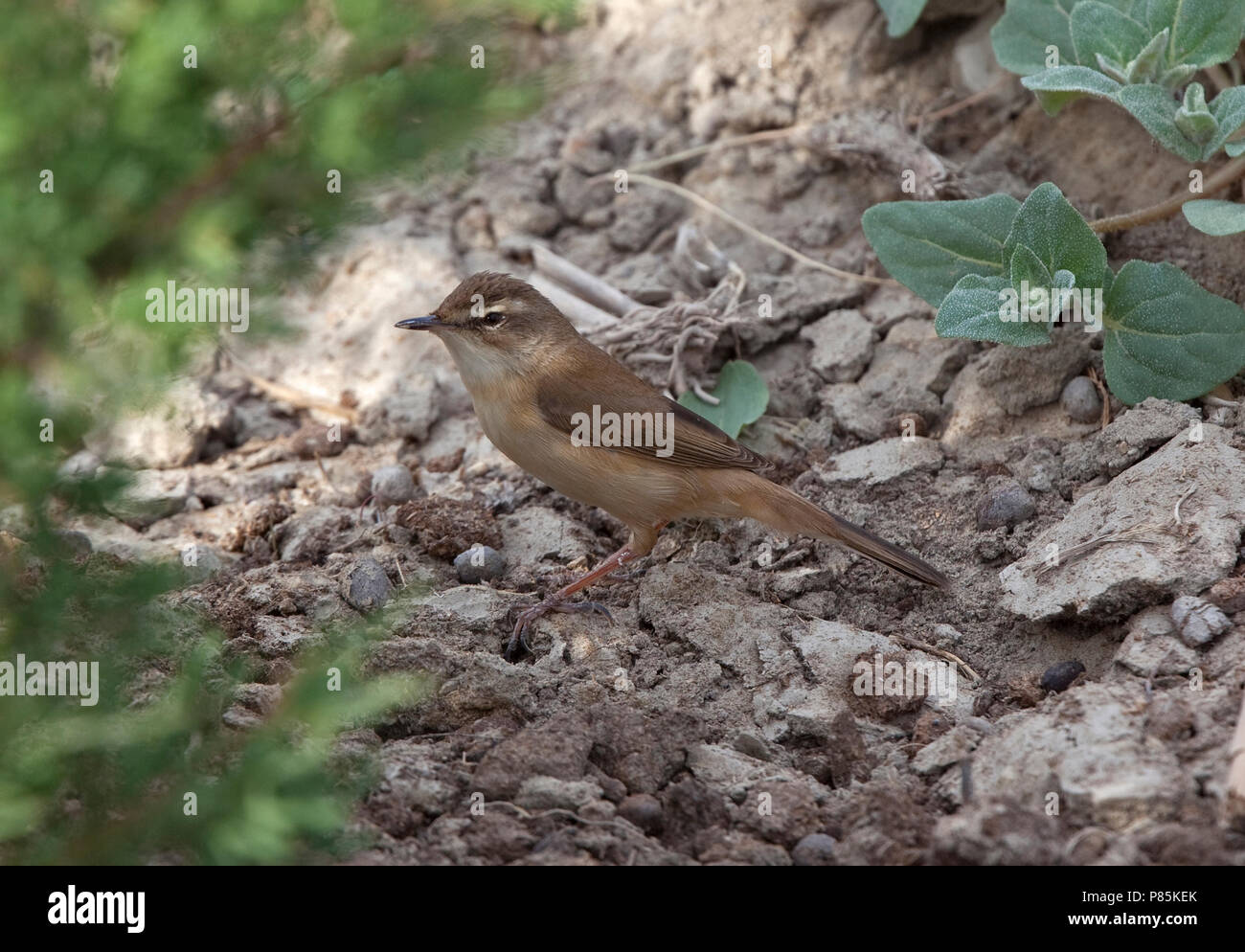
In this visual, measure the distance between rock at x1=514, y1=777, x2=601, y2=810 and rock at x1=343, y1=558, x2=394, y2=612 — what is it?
1.52 metres

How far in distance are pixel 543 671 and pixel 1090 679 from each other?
1975 millimetres

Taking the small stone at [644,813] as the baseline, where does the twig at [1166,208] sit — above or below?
above

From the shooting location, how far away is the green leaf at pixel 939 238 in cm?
556

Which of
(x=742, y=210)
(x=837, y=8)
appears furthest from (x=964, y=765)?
(x=837, y=8)

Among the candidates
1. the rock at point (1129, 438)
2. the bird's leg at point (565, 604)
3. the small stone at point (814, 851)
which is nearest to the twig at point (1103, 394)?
the rock at point (1129, 438)

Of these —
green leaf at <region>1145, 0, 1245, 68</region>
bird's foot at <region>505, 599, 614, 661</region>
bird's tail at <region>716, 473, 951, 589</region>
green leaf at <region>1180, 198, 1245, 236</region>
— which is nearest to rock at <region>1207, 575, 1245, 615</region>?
bird's tail at <region>716, 473, 951, 589</region>

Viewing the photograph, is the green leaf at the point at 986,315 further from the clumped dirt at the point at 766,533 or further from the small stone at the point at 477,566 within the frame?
the small stone at the point at 477,566

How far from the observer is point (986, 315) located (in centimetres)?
523

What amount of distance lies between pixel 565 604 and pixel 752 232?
278 centimetres

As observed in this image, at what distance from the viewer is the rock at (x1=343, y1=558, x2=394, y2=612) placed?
5.14 m

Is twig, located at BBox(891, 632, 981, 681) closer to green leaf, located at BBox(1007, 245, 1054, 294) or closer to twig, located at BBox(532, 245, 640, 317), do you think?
green leaf, located at BBox(1007, 245, 1054, 294)

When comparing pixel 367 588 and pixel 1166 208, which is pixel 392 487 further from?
pixel 1166 208

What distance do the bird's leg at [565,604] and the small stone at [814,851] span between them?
5.35 feet

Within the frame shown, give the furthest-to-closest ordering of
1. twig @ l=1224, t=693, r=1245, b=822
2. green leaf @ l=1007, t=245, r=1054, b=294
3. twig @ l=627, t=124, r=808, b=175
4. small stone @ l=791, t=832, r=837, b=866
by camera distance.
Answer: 1. twig @ l=627, t=124, r=808, b=175
2. green leaf @ l=1007, t=245, r=1054, b=294
3. small stone @ l=791, t=832, r=837, b=866
4. twig @ l=1224, t=693, r=1245, b=822
